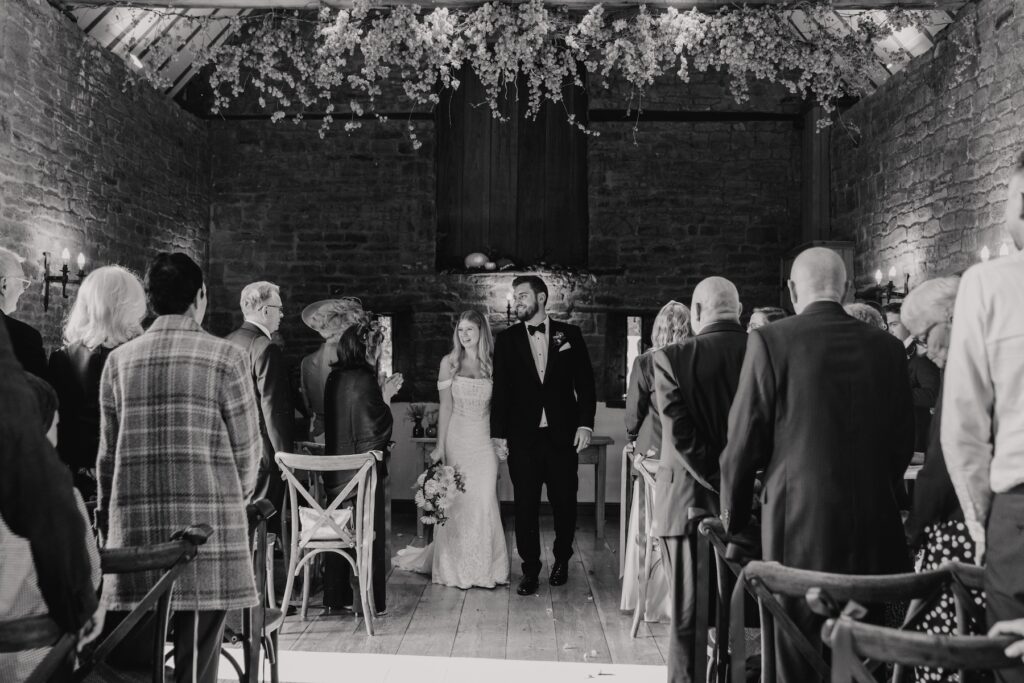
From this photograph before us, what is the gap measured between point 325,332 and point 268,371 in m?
Answer: 0.65

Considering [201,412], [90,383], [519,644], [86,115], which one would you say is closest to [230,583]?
[201,412]

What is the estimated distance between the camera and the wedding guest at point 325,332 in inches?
176

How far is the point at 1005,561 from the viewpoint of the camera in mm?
1645

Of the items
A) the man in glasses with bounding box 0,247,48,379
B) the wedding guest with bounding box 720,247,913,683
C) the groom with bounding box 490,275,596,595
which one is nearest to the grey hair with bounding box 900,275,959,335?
the wedding guest with bounding box 720,247,913,683

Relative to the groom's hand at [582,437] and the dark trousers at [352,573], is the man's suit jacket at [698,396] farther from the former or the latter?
the dark trousers at [352,573]

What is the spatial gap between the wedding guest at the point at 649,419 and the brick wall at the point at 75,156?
4566 millimetres

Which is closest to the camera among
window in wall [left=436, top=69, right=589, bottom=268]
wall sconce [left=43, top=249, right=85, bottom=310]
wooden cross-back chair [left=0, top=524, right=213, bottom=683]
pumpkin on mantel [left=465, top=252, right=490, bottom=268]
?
wooden cross-back chair [left=0, top=524, right=213, bottom=683]

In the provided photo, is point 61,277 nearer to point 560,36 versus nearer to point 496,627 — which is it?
point 560,36

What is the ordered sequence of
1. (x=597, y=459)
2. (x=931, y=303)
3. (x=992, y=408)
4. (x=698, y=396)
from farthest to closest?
(x=597, y=459)
(x=698, y=396)
(x=931, y=303)
(x=992, y=408)

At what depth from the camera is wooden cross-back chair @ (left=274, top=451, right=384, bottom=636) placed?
161 inches

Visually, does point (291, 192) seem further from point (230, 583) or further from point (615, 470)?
point (230, 583)

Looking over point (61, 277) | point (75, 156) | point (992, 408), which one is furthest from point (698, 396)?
point (75, 156)

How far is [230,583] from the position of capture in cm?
233

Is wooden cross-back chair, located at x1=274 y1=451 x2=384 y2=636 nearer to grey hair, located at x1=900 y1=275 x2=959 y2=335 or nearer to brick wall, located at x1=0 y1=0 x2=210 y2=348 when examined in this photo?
grey hair, located at x1=900 y1=275 x2=959 y2=335
